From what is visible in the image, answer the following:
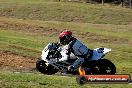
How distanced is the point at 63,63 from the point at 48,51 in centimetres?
90

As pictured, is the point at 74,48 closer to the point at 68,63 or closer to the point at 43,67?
the point at 68,63

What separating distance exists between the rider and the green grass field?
1.22 meters

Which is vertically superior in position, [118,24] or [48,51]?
[48,51]

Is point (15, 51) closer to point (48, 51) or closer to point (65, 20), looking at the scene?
point (48, 51)

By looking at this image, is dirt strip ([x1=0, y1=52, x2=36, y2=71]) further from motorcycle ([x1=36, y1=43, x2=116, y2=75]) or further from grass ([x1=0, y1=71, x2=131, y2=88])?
grass ([x1=0, y1=71, x2=131, y2=88])

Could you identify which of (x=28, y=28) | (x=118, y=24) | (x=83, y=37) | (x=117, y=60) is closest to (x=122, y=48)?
(x=117, y=60)

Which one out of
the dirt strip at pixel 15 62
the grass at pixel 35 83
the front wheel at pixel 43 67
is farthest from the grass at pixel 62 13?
Answer: the grass at pixel 35 83

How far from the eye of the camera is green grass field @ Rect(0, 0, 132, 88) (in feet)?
52.7

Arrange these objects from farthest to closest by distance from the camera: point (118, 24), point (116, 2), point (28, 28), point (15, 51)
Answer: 1. point (116, 2)
2. point (118, 24)
3. point (28, 28)
4. point (15, 51)

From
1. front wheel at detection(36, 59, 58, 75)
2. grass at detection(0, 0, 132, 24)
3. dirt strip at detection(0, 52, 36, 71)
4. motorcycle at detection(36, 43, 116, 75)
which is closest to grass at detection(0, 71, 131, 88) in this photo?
motorcycle at detection(36, 43, 116, 75)

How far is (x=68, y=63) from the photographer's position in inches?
757

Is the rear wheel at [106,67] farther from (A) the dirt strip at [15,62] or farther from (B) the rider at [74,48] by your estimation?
(A) the dirt strip at [15,62]

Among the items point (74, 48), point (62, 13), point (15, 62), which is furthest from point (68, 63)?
point (62, 13)

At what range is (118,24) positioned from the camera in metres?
58.0
